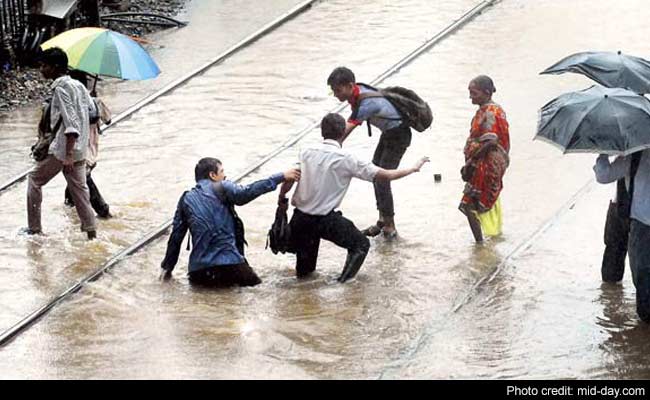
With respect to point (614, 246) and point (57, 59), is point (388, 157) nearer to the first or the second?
point (614, 246)

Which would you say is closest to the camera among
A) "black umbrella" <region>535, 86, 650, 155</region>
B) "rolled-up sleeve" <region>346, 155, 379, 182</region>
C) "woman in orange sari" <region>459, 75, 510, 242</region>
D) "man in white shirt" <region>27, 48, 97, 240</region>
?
"black umbrella" <region>535, 86, 650, 155</region>

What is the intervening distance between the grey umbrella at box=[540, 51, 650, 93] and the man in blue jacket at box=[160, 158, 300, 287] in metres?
2.23

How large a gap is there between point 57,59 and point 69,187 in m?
1.08

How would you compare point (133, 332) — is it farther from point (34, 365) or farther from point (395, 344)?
point (395, 344)

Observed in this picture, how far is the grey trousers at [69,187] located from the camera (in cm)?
1175

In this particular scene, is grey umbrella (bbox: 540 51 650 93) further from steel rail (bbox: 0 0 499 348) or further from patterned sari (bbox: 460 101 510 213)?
steel rail (bbox: 0 0 499 348)

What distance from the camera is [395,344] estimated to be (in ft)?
31.4

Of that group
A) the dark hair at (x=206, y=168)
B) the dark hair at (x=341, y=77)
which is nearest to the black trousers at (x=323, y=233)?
the dark hair at (x=206, y=168)

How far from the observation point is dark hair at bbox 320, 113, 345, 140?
10719 millimetres

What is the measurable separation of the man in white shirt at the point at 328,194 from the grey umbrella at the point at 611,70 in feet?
5.26

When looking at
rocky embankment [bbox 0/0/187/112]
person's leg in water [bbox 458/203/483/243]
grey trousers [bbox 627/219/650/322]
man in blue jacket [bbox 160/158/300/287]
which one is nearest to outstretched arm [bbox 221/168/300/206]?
man in blue jacket [bbox 160/158/300/287]

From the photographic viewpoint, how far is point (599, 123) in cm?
941

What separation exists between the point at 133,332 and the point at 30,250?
2.26 metres

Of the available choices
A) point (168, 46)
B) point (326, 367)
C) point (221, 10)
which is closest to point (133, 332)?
point (326, 367)
